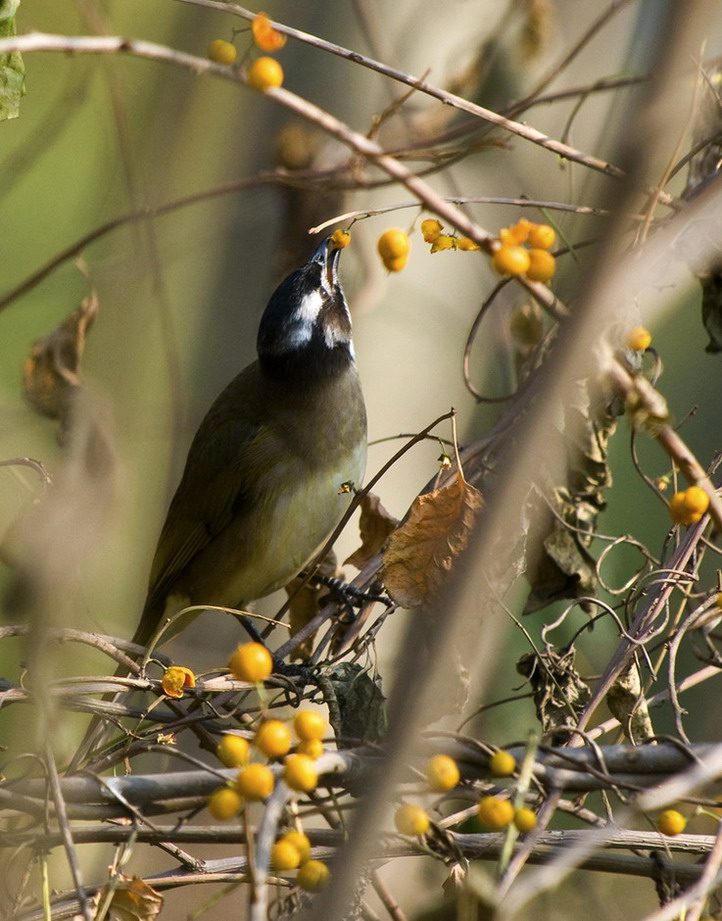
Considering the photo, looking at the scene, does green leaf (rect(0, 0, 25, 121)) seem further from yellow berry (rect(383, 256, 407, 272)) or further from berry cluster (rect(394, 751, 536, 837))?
berry cluster (rect(394, 751, 536, 837))

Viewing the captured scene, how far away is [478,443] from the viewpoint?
99.1 inches

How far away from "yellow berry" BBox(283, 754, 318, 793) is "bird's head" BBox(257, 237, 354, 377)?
86.7 inches

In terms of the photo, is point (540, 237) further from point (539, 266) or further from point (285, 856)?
point (285, 856)

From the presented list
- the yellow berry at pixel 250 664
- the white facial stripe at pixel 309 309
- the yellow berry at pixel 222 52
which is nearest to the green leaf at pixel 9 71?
the yellow berry at pixel 222 52

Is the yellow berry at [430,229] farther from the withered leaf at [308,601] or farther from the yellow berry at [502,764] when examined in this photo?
the withered leaf at [308,601]

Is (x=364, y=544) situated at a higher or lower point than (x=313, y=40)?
lower

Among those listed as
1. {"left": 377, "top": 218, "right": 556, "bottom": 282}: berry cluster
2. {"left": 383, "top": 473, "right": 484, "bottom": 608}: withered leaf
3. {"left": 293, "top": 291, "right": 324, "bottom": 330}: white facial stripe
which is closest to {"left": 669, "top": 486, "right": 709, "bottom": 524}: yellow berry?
{"left": 377, "top": 218, "right": 556, "bottom": 282}: berry cluster

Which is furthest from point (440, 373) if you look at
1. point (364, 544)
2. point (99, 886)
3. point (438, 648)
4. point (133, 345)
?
point (438, 648)

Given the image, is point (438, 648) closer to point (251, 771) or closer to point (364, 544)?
point (251, 771)

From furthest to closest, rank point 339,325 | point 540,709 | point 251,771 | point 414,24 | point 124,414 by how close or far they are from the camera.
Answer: point 414,24
point 124,414
point 339,325
point 540,709
point 251,771

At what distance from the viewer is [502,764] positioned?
1535mm

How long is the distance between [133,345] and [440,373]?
1320 millimetres

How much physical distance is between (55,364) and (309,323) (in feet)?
2.87

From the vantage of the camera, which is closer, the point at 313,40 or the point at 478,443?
the point at 313,40
